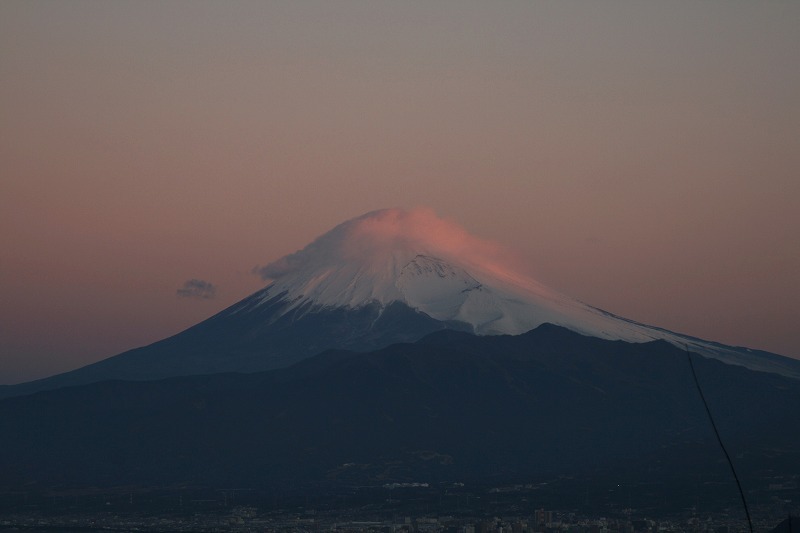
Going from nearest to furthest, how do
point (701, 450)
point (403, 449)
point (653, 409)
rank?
1. point (701, 450)
2. point (403, 449)
3. point (653, 409)

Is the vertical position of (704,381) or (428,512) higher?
(704,381)

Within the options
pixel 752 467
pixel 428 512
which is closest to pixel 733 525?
pixel 428 512

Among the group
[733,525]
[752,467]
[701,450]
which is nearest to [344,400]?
[701,450]

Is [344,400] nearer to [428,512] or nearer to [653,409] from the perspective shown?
[653,409]

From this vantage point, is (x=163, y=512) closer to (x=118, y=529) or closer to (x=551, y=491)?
(x=118, y=529)

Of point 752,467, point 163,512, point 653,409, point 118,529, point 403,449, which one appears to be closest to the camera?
point 118,529

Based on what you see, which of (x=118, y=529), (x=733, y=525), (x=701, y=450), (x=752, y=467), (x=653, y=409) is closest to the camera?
(x=733, y=525)

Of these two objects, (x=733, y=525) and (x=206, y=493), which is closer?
(x=733, y=525)

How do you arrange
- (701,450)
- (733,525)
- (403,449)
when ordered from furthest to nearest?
(403,449) < (701,450) < (733,525)

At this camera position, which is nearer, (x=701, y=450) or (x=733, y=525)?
(x=733, y=525)
